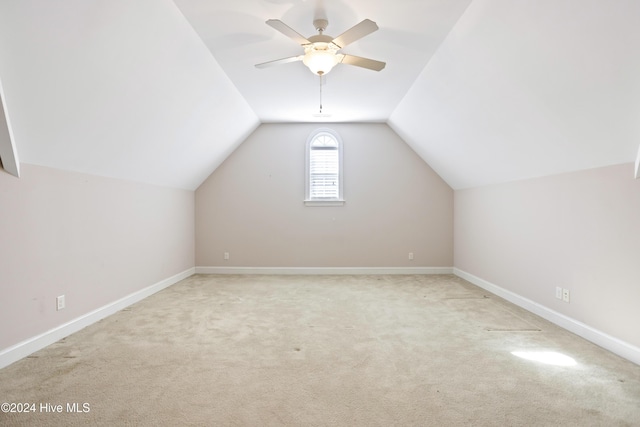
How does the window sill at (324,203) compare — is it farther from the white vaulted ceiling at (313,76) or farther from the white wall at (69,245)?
the white wall at (69,245)

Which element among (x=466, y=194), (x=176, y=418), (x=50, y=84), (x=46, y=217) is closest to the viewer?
(x=176, y=418)

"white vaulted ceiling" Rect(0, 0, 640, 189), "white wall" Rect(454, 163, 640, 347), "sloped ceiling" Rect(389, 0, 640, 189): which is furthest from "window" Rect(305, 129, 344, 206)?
"white wall" Rect(454, 163, 640, 347)

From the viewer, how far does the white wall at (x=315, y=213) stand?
580 centimetres

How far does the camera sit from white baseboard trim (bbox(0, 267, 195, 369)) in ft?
7.80

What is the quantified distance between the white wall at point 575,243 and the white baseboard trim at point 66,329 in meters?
4.45

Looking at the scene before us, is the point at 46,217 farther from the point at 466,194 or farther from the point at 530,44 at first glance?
the point at 466,194

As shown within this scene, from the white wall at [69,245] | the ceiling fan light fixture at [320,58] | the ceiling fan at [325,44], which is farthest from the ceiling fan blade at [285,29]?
the white wall at [69,245]

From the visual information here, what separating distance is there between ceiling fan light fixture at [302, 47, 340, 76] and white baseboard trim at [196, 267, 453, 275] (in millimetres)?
3758

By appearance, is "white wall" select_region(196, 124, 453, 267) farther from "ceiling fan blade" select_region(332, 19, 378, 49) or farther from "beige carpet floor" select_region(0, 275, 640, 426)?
"ceiling fan blade" select_region(332, 19, 378, 49)

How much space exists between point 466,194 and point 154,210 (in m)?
4.65

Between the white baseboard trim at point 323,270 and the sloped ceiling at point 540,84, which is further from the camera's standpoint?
the white baseboard trim at point 323,270

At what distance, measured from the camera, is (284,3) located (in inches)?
98.2

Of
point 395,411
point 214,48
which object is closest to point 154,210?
point 214,48

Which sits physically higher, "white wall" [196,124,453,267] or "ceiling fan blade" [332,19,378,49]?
"ceiling fan blade" [332,19,378,49]
